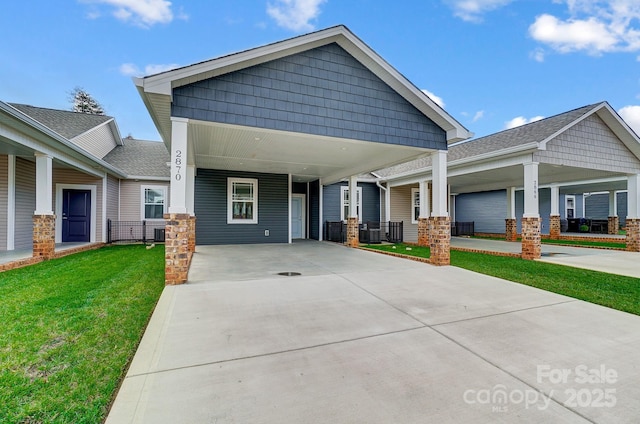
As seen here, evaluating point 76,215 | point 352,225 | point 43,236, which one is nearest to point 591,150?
point 352,225

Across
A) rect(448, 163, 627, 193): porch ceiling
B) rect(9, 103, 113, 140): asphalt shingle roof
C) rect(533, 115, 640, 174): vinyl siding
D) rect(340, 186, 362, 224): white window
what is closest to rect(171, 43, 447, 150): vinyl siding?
rect(533, 115, 640, 174): vinyl siding

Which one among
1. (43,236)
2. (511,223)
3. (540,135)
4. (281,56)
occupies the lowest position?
(43,236)

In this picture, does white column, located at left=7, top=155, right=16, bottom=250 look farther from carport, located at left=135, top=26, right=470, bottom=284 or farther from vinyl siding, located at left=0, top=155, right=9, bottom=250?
carport, located at left=135, top=26, right=470, bottom=284

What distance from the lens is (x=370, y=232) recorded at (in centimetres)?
1312

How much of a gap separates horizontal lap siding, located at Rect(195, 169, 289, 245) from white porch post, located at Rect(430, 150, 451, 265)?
21.6 ft

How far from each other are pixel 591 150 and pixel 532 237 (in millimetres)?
3954

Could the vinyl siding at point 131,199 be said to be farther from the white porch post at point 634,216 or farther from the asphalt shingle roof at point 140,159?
the white porch post at point 634,216

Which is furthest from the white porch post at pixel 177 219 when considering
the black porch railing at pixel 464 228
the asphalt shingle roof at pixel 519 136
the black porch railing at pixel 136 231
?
the black porch railing at pixel 464 228

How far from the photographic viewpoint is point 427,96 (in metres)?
7.08

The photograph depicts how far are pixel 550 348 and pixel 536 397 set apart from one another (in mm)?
1035

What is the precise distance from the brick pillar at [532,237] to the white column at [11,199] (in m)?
14.8

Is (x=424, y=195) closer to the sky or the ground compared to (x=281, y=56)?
closer to the ground

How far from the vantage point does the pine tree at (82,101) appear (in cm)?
3048

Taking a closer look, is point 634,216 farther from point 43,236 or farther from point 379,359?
point 43,236
